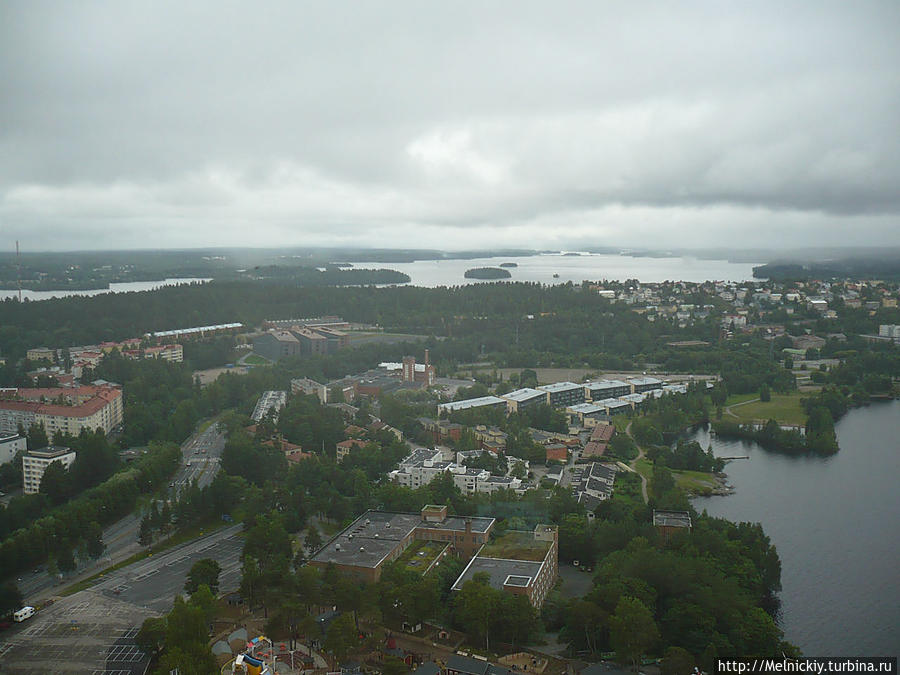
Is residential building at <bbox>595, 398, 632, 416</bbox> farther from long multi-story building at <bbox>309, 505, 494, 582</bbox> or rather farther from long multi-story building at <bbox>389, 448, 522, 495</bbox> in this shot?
long multi-story building at <bbox>309, 505, 494, 582</bbox>

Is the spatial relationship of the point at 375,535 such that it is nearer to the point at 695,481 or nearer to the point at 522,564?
the point at 522,564

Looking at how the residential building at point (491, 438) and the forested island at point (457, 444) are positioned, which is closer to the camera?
the forested island at point (457, 444)

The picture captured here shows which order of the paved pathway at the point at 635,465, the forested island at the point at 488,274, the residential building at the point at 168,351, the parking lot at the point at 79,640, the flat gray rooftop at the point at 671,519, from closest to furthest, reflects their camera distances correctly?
the parking lot at the point at 79,640, the flat gray rooftop at the point at 671,519, the paved pathway at the point at 635,465, the residential building at the point at 168,351, the forested island at the point at 488,274

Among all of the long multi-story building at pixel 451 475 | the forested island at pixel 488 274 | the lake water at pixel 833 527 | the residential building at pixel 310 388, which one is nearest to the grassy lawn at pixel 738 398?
the lake water at pixel 833 527

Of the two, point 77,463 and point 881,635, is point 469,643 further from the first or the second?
point 77,463

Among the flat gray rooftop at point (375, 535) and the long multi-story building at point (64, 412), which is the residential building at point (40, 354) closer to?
the long multi-story building at point (64, 412)

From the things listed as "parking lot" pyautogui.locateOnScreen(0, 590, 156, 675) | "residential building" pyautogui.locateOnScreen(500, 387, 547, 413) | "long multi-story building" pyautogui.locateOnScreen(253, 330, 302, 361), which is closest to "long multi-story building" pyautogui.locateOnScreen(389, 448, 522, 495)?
"parking lot" pyautogui.locateOnScreen(0, 590, 156, 675)
